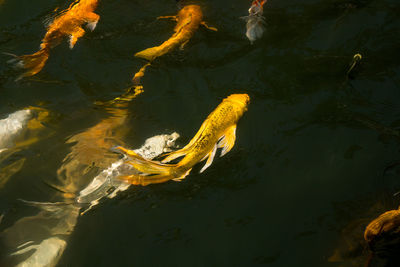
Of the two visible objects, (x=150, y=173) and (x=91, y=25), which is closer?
(x=150, y=173)

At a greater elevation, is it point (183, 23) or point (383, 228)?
point (183, 23)

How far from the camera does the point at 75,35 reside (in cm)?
477

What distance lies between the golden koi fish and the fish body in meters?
1.09

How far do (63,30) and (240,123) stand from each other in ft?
8.58

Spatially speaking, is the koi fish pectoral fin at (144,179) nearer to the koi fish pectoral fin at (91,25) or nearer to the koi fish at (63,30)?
the koi fish at (63,30)

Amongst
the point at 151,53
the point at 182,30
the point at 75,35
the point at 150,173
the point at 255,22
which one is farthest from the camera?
the point at 75,35

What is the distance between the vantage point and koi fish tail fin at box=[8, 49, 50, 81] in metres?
4.44

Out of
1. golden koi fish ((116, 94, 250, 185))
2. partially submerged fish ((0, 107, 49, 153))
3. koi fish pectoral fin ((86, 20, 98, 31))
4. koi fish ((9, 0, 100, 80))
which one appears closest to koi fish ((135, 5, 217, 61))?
koi fish pectoral fin ((86, 20, 98, 31))

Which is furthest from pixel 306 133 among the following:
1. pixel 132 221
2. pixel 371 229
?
pixel 132 221

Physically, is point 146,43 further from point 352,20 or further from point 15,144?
point 352,20

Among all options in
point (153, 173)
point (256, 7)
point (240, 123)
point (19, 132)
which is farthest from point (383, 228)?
point (19, 132)

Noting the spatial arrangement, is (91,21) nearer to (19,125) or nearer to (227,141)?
(19,125)

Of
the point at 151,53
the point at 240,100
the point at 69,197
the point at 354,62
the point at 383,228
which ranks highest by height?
the point at 151,53

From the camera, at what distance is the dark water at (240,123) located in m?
3.06
